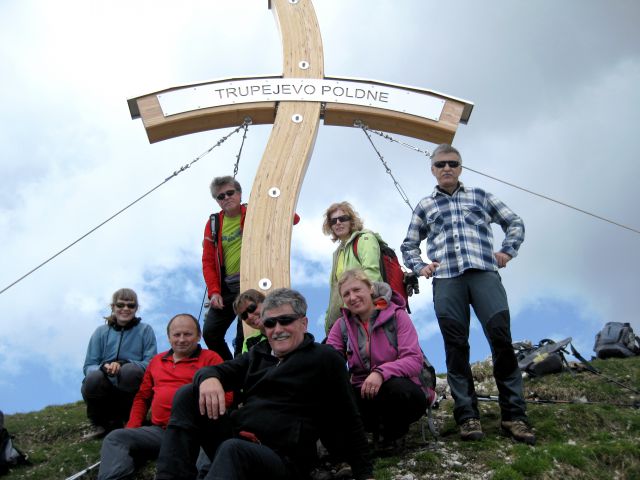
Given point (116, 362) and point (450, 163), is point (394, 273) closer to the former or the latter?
point (450, 163)

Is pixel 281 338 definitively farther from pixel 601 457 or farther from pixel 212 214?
pixel 212 214

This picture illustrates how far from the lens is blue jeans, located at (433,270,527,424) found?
16.3 ft

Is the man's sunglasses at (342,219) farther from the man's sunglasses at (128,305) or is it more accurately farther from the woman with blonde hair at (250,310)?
the man's sunglasses at (128,305)

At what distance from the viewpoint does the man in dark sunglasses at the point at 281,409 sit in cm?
352

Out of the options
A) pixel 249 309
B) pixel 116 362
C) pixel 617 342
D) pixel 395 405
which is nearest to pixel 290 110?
pixel 249 309

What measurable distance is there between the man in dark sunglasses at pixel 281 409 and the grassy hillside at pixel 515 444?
2.62ft

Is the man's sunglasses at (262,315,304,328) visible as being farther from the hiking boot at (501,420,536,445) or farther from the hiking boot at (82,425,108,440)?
the hiking boot at (82,425,108,440)

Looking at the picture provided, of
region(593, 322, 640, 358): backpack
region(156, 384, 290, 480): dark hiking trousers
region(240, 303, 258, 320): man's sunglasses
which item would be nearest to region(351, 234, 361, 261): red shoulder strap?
region(240, 303, 258, 320): man's sunglasses

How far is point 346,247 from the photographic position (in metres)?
5.78

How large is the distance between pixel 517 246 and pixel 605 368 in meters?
4.43

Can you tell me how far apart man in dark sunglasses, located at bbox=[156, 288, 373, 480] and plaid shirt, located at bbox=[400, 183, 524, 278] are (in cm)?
182

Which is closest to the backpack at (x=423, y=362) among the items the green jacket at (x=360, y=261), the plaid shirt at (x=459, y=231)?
the green jacket at (x=360, y=261)

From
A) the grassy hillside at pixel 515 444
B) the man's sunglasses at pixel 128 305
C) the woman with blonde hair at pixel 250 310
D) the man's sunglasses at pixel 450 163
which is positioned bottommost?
the grassy hillside at pixel 515 444

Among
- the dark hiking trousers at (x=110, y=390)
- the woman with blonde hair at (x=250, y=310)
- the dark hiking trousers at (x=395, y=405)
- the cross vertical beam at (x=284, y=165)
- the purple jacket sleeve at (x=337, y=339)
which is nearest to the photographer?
the dark hiking trousers at (x=395, y=405)
